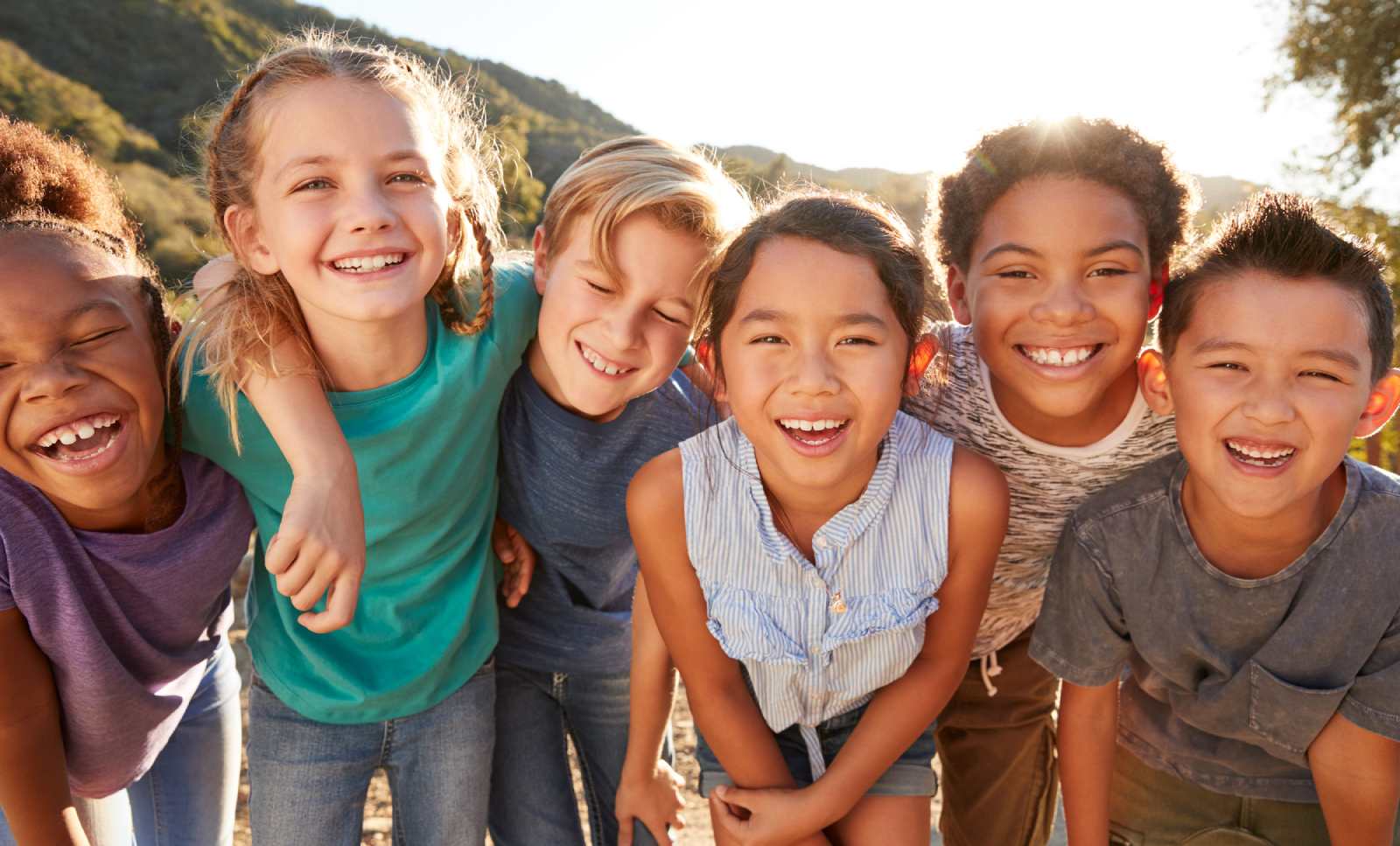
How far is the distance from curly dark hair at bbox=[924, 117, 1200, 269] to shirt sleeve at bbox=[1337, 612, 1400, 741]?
2.84 feet

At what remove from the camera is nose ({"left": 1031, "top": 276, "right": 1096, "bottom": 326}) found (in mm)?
1972

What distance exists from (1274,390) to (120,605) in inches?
86.9

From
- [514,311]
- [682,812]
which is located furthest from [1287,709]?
[514,311]

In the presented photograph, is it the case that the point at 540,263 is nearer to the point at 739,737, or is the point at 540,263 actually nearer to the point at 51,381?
the point at 51,381

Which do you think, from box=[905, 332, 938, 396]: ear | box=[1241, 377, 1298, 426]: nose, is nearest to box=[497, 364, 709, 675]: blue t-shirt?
box=[905, 332, 938, 396]: ear

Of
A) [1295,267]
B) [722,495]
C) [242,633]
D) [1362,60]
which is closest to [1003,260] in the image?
[1295,267]

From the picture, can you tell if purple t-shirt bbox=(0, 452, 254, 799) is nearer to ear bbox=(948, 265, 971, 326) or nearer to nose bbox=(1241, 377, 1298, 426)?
ear bbox=(948, 265, 971, 326)

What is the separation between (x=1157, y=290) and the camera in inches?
83.2

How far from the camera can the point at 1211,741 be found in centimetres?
Answer: 210

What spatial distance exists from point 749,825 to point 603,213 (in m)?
1.29

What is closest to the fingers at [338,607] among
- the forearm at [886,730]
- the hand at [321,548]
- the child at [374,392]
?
the hand at [321,548]

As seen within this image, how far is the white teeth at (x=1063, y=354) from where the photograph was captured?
2020 mm

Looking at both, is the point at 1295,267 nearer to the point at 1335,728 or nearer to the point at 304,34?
the point at 1335,728

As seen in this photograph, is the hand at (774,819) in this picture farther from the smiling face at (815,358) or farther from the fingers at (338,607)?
the fingers at (338,607)
